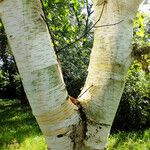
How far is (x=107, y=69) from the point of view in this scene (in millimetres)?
2262

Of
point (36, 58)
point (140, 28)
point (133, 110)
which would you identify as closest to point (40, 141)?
point (133, 110)

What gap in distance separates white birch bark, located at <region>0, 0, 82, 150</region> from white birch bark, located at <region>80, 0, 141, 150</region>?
251 millimetres

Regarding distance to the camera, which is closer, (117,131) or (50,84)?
(50,84)

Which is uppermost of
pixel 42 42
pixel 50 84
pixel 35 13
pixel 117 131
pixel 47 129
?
pixel 35 13

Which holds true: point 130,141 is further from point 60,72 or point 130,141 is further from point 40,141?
point 60,72

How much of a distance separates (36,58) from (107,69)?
0.50m

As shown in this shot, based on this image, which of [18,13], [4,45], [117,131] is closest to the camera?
[18,13]

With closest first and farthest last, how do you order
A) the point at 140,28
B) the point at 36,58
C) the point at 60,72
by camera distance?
1. the point at 36,58
2. the point at 60,72
3. the point at 140,28

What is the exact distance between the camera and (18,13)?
78.7 inches

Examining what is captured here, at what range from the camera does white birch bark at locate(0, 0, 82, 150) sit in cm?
201

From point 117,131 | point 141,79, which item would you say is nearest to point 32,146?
point 117,131

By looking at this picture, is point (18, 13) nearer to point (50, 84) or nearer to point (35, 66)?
point (35, 66)

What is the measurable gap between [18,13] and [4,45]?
22677 millimetres

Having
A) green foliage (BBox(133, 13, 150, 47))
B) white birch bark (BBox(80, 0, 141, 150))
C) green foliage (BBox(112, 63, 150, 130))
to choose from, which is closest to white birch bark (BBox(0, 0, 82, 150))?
white birch bark (BBox(80, 0, 141, 150))
